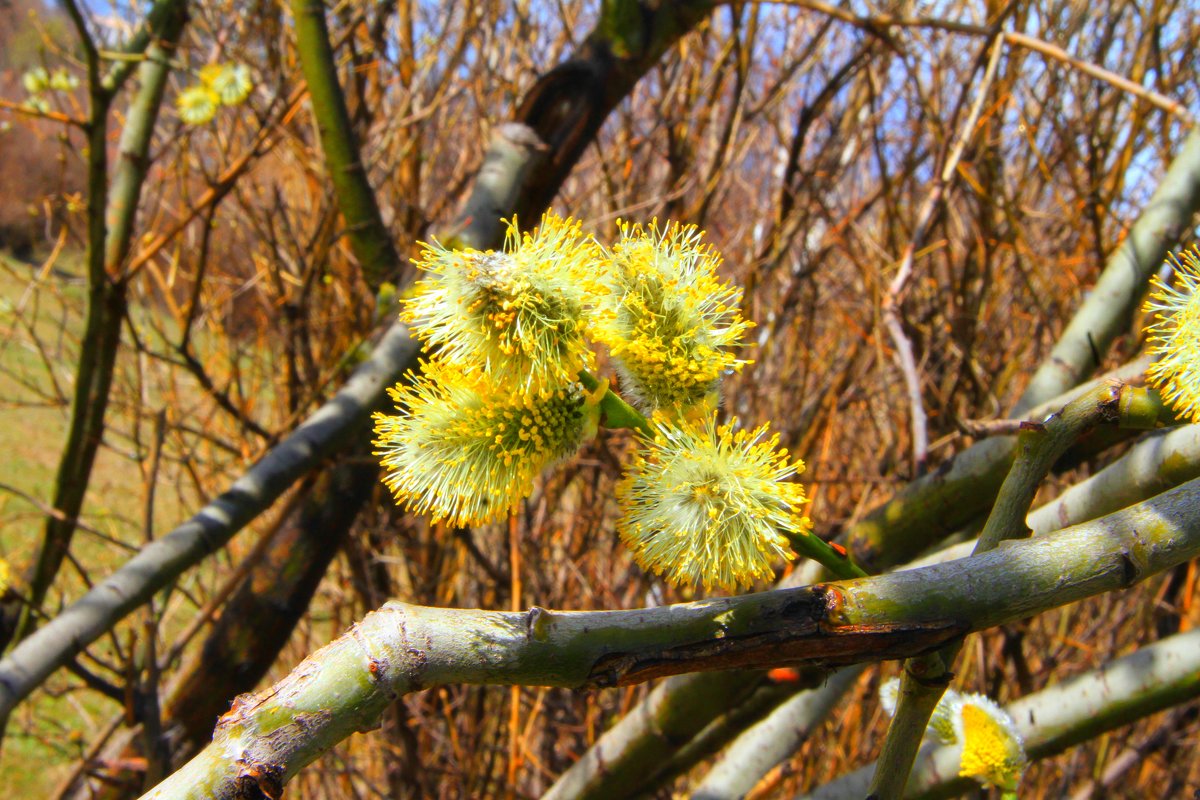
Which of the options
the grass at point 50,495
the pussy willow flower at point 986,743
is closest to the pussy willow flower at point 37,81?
the grass at point 50,495

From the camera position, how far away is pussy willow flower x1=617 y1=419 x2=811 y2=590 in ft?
2.98

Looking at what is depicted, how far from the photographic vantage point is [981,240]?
115 inches

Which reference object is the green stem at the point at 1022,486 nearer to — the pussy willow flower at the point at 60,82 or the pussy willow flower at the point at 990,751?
the pussy willow flower at the point at 990,751

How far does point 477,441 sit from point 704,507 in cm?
25

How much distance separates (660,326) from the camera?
38.0 inches

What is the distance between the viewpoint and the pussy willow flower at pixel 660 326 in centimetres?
95

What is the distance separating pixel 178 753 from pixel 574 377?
1.95 metres

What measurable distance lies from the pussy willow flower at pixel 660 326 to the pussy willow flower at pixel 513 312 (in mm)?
46

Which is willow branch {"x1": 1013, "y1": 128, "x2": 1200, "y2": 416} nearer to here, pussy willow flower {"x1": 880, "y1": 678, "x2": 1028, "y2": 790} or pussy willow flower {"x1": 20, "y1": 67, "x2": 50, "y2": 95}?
pussy willow flower {"x1": 880, "y1": 678, "x2": 1028, "y2": 790}

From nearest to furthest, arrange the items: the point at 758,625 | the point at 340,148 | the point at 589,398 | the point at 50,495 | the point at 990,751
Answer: the point at 758,625
the point at 589,398
the point at 990,751
the point at 340,148
the point at 50,495

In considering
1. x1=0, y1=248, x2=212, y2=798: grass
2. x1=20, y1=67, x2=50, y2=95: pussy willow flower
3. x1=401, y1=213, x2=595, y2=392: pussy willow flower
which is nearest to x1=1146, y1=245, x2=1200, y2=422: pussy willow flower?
x1=401, y1=213, x2=595, y2=392: pussy willow flower

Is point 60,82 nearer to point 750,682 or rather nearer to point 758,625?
point 750,682

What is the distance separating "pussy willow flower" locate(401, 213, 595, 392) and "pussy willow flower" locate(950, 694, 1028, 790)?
2.58 ft

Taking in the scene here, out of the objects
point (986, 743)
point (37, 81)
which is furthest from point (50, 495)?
point (986, 743)
